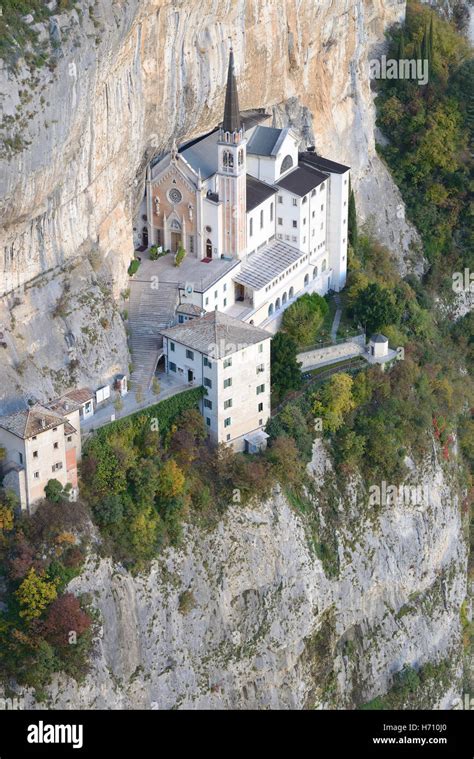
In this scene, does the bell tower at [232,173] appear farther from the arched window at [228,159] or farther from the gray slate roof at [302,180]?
the gray slate roof at [302,180]

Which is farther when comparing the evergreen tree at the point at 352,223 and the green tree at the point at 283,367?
the evergreen tree at the point at 352,223

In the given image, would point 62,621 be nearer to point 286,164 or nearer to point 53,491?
point 53,491

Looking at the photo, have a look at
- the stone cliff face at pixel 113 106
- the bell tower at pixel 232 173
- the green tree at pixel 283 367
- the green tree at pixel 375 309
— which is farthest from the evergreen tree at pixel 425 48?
the green tree at pixel 283 367

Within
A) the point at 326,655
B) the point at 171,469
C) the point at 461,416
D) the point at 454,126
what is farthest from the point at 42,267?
the point at 454,126

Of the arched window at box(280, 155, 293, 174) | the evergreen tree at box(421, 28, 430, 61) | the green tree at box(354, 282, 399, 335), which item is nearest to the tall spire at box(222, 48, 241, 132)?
the arched window at box(280, 155, 293, 174)

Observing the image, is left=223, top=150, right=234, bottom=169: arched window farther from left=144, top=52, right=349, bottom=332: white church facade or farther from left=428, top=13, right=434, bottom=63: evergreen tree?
left=428, top=13, right=434, bottom=63: evergreen tree

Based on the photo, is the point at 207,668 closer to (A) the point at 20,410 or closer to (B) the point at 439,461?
(A) the point at 20,410
